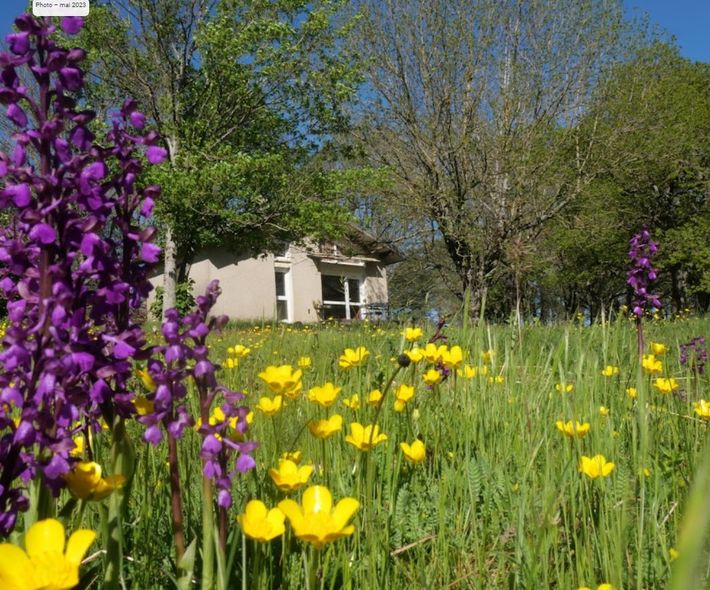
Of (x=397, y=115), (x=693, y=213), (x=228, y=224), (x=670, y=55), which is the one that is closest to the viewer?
(x=228, y=224)

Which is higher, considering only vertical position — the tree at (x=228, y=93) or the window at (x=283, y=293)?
the tree at (x=228, y=93)

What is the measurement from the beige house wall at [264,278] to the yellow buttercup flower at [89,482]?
20.7 metres

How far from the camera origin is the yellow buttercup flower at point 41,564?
0.60 metres

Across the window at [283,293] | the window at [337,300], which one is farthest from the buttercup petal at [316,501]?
the window at [337,300]

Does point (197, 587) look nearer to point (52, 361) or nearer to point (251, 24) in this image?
point (52, 361)

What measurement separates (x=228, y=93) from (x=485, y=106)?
6904 mm

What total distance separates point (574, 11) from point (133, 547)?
719 inches

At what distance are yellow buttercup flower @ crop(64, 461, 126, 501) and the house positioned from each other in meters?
20.0

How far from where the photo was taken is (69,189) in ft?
2.89

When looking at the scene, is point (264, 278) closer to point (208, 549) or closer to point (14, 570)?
point (208, 549)

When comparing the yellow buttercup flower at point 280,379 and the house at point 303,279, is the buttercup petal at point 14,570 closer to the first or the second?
the yellow buttercup flower at point 280,379

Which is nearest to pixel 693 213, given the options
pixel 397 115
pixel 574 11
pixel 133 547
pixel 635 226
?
pixel 635 226

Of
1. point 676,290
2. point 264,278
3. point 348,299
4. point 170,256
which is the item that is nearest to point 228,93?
point 170,256

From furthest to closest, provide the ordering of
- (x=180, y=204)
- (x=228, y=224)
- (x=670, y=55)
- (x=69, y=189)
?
(x=670, y=55) < (x=228, y=224) < (x=180, y=204) < (x=69, y=189)
